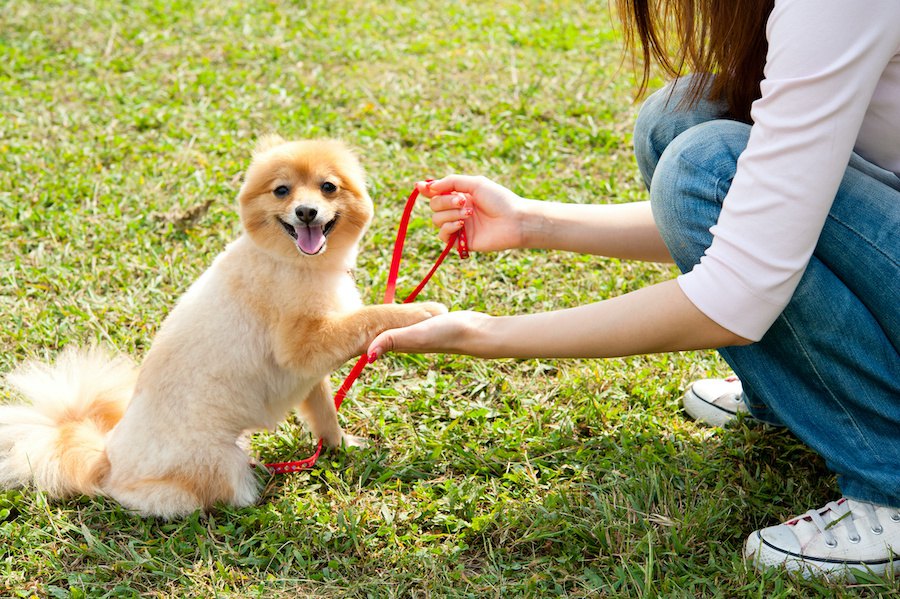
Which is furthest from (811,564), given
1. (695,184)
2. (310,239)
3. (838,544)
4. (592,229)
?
(310,239)

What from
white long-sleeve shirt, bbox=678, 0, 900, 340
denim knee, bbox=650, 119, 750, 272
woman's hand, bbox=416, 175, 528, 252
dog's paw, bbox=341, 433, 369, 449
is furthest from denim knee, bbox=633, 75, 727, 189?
dog's paw, bbox=341, 433, 369, 449

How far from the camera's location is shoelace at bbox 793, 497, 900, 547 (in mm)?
1881

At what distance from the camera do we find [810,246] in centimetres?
163

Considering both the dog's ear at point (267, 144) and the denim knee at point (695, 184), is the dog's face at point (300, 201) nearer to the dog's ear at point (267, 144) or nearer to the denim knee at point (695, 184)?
the dog's ear at point (267, 144)

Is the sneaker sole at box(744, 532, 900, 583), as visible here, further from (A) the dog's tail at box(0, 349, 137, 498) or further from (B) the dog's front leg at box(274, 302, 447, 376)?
(A) the dog's tail at box(0, 349, 137, 498)

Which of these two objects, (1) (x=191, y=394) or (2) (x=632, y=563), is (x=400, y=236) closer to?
(1) (x=191, y=394)

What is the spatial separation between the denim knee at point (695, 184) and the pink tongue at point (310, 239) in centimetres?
86

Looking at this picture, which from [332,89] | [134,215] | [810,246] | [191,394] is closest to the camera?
[810,246]

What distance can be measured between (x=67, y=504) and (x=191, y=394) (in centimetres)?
43

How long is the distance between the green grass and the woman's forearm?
18.4 inches

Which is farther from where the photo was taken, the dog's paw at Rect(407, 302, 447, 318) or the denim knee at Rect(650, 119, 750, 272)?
the dog's paw at Rect(407, 302, 447, 318)

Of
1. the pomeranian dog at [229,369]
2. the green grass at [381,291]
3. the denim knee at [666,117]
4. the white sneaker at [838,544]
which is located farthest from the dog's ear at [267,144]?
the white sneaker at [838,544]

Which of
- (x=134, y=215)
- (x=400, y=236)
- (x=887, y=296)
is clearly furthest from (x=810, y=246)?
(x=134, y=215)

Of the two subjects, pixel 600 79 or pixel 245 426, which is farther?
pixel 600 79
